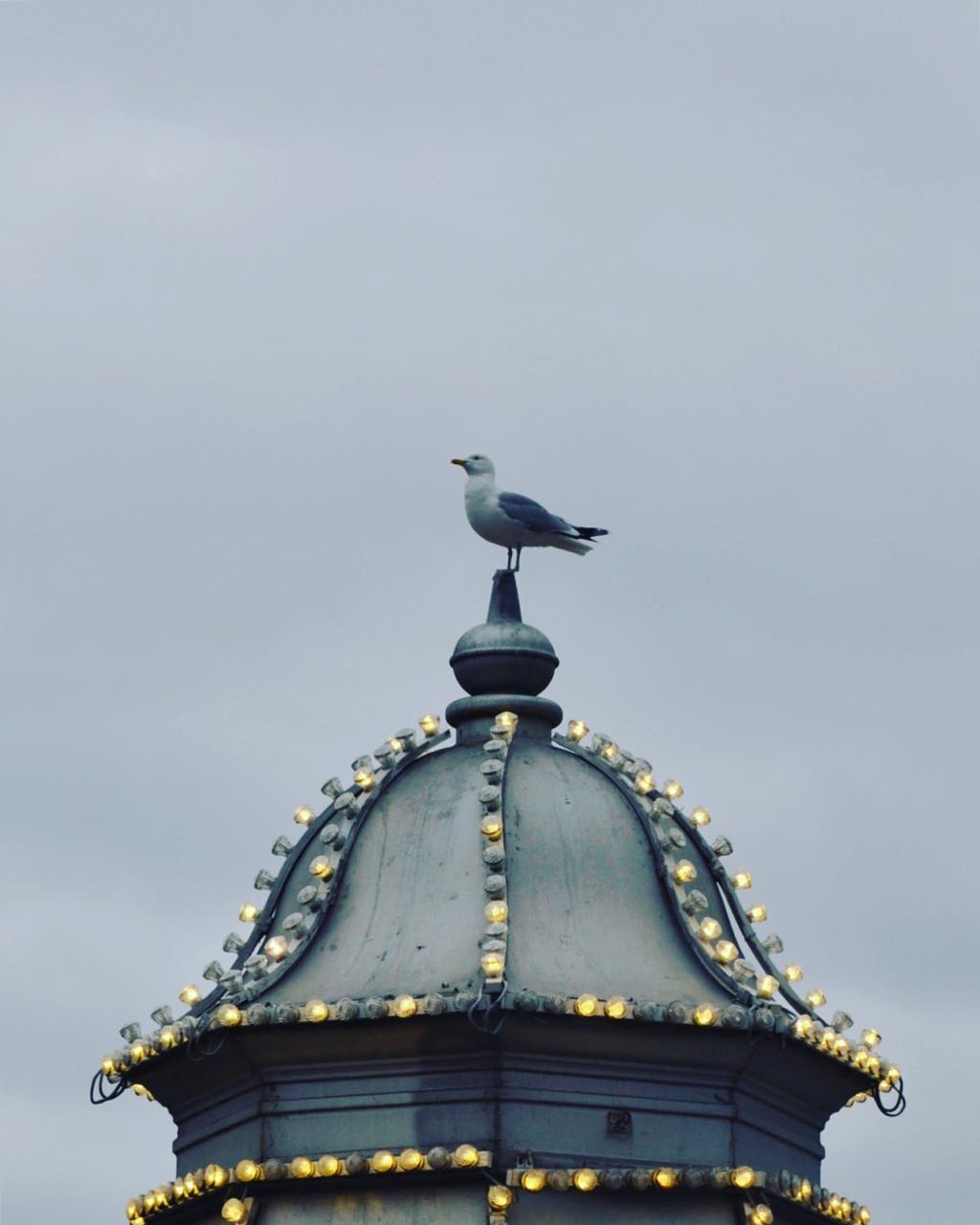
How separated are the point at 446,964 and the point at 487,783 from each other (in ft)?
5.25

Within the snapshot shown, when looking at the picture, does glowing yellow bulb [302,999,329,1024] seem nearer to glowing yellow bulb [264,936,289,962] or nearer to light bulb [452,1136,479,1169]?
glowing yellow bulb [264,936,289,962]

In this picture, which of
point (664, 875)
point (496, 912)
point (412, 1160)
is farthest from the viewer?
point (664, 875)

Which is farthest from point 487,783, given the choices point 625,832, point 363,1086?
point 363,1086

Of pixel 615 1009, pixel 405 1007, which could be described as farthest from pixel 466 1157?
pixel 615 1009

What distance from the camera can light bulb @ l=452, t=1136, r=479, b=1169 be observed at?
2033 cm

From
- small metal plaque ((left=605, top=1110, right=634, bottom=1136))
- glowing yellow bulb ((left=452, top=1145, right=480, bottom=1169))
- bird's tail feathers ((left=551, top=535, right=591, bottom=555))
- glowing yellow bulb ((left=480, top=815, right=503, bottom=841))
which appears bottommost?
glowing yellow bulb ((left=452, top=1145, right=480, bottom=1169))

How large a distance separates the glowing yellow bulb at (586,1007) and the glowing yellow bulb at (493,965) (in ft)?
1.84

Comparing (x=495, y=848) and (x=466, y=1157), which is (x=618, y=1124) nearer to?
(x=466, y=1157)

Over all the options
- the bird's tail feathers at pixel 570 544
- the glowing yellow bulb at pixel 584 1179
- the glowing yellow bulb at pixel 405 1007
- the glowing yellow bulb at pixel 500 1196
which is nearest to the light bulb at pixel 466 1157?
the glowing yellow bulb at pixel 500 1196

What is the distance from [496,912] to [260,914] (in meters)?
2.25

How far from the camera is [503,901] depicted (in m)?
21.2

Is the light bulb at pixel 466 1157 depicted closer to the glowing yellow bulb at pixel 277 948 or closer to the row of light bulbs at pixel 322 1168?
the row of light bulbs at pixel 322 1168

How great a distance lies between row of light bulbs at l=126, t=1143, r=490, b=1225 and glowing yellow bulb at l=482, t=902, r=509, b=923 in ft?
5.16

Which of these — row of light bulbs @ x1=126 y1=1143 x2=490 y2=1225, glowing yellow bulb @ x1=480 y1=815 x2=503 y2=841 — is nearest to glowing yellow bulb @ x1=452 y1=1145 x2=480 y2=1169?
row of light bulbs @ x1=126 y1=1143 x2=490 y2=1225
